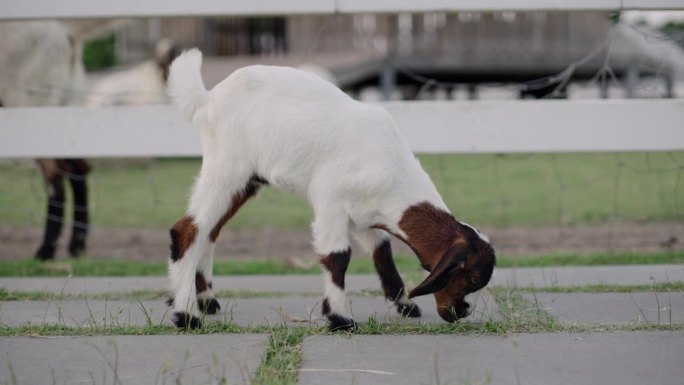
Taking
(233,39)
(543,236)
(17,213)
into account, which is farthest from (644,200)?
(233,39)

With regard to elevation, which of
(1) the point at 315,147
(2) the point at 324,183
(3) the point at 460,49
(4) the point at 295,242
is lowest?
(4) the point at 295,242

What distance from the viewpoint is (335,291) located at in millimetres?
2670

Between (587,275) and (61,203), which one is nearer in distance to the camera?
(587,275)

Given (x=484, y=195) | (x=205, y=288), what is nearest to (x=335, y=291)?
(x=205, y=288)

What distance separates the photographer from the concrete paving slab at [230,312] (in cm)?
273

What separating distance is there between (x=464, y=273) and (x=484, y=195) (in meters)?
5.53

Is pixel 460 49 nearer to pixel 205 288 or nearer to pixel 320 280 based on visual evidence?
pixel 320 280

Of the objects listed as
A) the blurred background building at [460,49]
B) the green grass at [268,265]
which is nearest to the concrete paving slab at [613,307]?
the green grass at [268,265]

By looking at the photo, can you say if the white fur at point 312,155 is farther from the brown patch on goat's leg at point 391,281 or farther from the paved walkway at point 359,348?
the paved walkway at point 359,348

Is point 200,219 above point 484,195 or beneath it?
above

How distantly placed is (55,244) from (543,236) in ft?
10.2

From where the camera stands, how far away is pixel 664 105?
12.4ft

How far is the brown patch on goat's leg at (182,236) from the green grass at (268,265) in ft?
3.92

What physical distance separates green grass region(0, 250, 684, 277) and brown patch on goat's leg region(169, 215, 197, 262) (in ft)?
3.92
